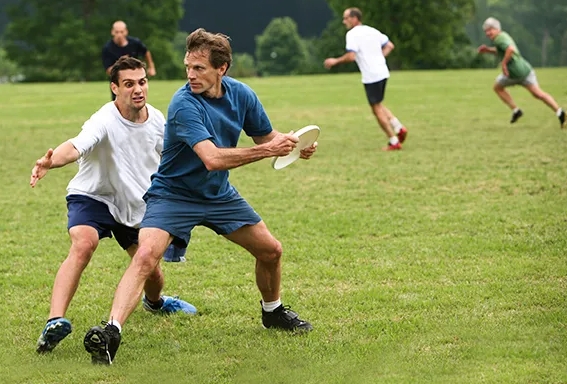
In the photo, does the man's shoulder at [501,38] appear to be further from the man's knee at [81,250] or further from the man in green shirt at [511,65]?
the man's knee at [81,250]

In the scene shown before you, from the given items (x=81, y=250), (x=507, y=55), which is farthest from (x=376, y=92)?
(x=81, y=250)

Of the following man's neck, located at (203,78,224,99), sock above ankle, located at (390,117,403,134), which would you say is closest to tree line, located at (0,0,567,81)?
sock above ankle, located at (390,117,403,134)

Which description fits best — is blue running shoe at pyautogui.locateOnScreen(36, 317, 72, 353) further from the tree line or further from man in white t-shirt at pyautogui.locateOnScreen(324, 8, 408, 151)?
the tree line

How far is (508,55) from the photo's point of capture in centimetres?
1656

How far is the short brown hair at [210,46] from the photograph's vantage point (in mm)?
5526

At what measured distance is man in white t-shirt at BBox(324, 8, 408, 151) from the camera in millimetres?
15055

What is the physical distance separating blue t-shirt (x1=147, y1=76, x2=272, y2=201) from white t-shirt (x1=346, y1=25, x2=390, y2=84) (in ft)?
31.3

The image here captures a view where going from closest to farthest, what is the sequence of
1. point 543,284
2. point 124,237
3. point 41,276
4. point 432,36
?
1. point 124,237
2. point 543,284
3. point 41,276
4. point 432,36

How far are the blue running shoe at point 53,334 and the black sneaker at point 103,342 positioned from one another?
0.34 meters

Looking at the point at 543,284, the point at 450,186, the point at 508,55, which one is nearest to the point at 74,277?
the point at 543,284

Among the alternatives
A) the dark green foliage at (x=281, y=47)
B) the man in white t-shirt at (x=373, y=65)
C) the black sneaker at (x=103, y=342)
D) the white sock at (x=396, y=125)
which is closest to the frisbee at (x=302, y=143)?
the black sneaker at (x=103, y=342)

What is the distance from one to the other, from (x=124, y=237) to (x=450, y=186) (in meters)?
5.80

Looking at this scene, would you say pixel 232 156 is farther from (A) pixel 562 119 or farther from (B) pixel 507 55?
(A) pixel 562 119

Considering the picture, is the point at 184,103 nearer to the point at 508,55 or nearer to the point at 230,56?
the point at 230,56
